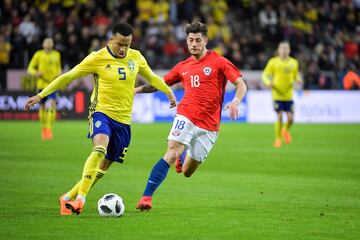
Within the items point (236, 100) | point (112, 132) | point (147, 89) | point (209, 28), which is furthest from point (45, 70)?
point (236, 100)

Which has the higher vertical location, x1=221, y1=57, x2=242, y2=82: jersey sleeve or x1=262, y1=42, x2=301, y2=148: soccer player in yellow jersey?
x1=221, y1=57, x2=242, y2=82: jersey sleeve

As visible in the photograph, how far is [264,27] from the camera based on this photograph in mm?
35406

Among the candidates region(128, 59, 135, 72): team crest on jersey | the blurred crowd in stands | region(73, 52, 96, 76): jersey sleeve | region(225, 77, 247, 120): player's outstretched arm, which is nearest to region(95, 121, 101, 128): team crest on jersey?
region(73, 52, 96, 76): jersey sleeve

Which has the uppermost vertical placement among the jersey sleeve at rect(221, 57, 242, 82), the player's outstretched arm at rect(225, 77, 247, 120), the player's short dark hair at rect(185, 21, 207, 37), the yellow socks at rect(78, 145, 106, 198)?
the player's short dark hair at rect(185, 21, 207, 37)

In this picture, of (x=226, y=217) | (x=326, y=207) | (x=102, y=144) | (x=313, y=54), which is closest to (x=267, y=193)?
(x=326, y=207)

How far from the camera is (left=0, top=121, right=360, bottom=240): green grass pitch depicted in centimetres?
895

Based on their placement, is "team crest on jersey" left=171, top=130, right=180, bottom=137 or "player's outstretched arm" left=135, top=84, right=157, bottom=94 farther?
"player's outstretched arm" left=135, top=84, right=157, bottom=94

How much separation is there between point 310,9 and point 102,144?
2851 cm

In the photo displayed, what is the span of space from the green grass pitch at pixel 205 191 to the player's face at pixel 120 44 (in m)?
1.96

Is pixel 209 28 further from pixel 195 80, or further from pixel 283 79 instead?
pixel 195 80

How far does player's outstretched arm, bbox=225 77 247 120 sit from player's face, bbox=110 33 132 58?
1.43 metres

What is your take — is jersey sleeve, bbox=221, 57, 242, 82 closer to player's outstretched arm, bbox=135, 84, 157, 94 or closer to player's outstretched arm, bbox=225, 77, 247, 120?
player's outstretched arm, bbox=225, 77, 247, 120

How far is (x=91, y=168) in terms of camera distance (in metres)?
9.83

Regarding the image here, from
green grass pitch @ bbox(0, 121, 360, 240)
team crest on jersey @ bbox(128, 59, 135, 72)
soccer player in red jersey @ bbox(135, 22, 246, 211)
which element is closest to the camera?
green grass pitch @ bbox(0, 121, 360, 240)
